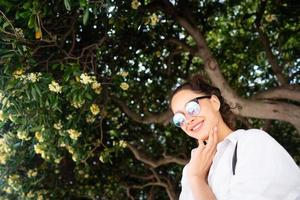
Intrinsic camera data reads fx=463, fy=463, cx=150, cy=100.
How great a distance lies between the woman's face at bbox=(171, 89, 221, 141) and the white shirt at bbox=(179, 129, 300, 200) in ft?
1.06

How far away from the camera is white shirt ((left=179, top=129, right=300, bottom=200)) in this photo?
159cm

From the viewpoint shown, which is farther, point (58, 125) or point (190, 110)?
point (58, 125)

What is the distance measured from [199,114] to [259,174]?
522 millimetres

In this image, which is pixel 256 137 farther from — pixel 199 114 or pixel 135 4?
pixel 135 4

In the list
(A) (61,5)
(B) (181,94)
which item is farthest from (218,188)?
(A) (61,5)

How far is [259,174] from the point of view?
1.60 metres

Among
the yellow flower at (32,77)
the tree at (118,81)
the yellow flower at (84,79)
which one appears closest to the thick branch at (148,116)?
the tree at (118,81)

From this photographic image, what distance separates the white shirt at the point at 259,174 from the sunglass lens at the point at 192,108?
0.34 m

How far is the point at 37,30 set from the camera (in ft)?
11.6

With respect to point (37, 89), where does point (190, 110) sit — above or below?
below

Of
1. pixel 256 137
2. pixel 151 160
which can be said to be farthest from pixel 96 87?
pixel 151 160

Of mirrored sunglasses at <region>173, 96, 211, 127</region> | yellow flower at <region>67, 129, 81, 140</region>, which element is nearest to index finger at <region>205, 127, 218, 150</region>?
mirrored sunglasses at <region>173, 96, 211, 127</region>

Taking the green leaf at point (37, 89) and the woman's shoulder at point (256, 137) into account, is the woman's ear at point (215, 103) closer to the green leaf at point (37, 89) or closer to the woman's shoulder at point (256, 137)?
the woman's shoulder at point (256, 137)

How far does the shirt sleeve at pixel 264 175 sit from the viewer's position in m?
1.59
